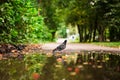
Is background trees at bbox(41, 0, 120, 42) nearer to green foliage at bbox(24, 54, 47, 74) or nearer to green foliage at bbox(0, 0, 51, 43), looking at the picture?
green foliage at bbox(0, 0, 51, 43)

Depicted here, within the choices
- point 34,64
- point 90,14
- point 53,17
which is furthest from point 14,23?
point 53,17

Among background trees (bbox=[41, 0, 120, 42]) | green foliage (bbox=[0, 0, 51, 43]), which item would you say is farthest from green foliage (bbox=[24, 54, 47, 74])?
background trees (bbox=[41, 0, 120, 42])

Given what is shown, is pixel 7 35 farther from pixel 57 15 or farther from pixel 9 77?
pixel 57 15

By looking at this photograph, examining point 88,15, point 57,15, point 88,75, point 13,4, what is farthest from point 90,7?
point 88,75

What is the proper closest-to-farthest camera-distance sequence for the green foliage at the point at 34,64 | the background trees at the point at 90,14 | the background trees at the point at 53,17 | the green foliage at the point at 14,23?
1. the green foliage at the point at 34,64
2. the green foliage at the point at 14,23
3. the background trees at the point at 53,17
4. the background trees at the point at 90,14

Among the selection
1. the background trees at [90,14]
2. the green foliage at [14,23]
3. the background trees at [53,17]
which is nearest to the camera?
the green foliage at [14,23]

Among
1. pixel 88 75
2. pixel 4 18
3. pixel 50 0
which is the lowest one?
pixel 88 75

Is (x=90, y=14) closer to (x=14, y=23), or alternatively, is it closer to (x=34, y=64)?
(x=14, y=23)

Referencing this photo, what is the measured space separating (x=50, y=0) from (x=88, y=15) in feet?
34.3

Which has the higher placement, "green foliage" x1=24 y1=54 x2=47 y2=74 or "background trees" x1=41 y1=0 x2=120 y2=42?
"background trees" x1=41 y1=0 x2=120 y2=42

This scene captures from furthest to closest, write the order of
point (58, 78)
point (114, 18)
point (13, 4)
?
point (114, 18)
point (13, 4)
point (58, 78)

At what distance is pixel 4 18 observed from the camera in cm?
1680

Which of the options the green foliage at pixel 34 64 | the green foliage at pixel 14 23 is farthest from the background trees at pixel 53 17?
the green foliage at pixel 34 64

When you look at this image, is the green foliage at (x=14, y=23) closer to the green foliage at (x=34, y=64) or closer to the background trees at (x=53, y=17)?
the background trees at (x=53, y=17)
